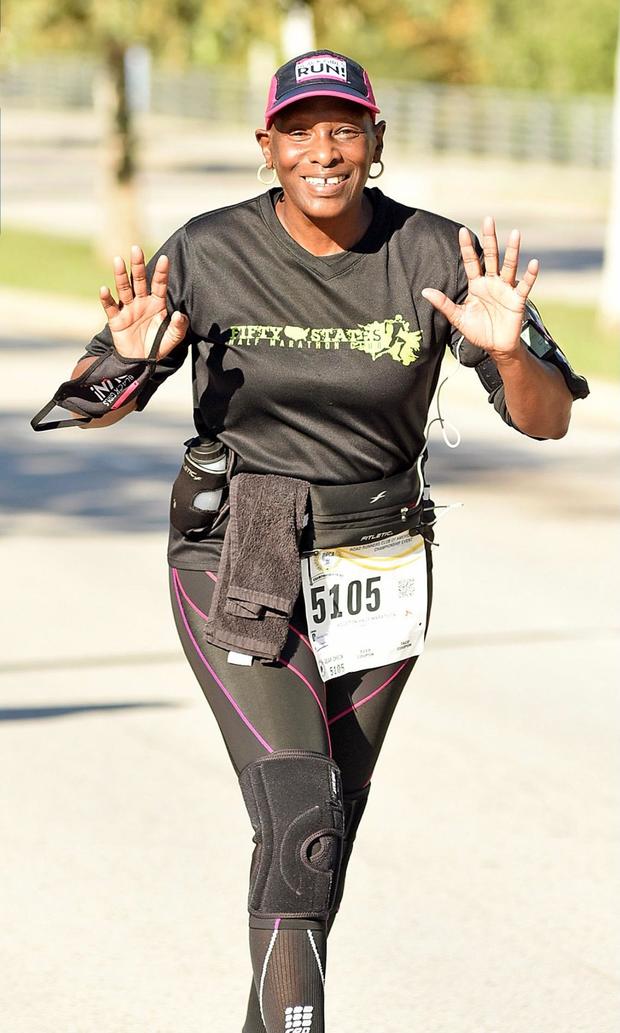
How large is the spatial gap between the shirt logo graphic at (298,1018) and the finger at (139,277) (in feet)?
4.63

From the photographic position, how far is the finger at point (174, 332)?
393 cm

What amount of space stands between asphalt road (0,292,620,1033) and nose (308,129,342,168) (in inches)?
80.3

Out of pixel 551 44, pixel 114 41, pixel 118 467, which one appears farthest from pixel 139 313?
pixel 551 44

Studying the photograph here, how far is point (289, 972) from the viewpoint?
376 centimetres

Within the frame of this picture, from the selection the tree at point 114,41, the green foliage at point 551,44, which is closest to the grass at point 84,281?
the tree at point 114,41

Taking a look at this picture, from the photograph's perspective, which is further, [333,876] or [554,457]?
[554,457]

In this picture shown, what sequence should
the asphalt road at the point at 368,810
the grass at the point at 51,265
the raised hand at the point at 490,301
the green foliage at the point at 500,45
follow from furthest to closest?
1. the green foliage at the point at 500,45
2. the grass at the point at 51,265
3. the asphalt road at the point at 368,810
4. the raised hand at the point at 490,301

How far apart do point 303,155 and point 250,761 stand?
1.20 m

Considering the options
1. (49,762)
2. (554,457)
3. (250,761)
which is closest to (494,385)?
(250,761)

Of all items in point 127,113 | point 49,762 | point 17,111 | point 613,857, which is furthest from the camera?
point 17,111

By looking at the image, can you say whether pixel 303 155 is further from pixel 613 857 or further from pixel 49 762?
→ pixel 49 762

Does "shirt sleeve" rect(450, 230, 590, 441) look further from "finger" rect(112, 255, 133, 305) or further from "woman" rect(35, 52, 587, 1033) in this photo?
"finger" rect(112, 255, 133, 305)

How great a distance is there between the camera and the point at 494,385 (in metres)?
4.10

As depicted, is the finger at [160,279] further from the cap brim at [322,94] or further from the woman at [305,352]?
the cap brim at [322,94]
